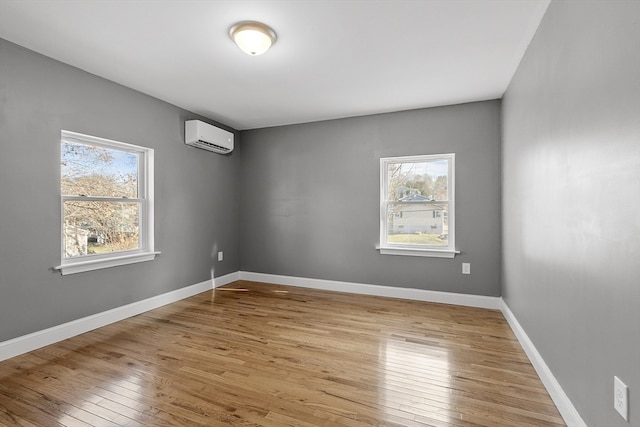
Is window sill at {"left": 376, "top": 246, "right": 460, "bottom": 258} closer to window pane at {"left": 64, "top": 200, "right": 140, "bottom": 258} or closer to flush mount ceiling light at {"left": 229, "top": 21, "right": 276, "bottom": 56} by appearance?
flush mount ceiling light at {"left": 229, "top": 21, "right": 276, "bottom": 56}

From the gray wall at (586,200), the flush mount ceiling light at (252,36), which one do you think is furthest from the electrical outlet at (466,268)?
the flush mount ceiling light at (252,36)

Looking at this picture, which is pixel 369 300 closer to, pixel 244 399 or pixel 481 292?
pixel 481 292

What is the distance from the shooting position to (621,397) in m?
1.17

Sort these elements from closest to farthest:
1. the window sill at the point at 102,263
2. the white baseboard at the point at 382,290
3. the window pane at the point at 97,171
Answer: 1. the window sill at the point at 102,263
2. the window pane at the point at 97,171
3. the white baseboard at the point at 382,290

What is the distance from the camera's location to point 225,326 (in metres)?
3.09

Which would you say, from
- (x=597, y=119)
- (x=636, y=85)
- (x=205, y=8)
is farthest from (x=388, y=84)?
(x=636, y=85)

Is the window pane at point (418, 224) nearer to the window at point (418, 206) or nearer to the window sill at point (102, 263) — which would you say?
the window at point (418, 206)

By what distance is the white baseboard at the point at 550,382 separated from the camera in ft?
5.21

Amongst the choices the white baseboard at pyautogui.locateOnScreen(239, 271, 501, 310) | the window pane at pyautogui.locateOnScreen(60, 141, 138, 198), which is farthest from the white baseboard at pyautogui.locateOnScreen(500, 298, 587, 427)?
the window pane at pyautogui.locateOnScreen(60, 141, 138, 198)

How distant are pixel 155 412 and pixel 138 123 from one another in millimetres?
2946

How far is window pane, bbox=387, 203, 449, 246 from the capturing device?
3.94 meters

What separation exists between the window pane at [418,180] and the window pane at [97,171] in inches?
126

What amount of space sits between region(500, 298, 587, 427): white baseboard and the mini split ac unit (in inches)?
161

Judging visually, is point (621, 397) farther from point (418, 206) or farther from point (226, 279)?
point (226, 279)
